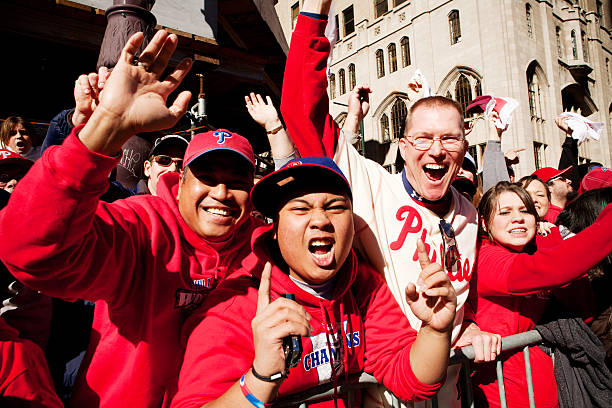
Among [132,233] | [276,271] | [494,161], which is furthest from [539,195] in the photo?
[132,233]

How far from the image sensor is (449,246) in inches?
90.5

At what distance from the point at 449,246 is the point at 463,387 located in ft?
2.64

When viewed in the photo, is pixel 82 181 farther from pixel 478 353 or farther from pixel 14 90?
pixel 14 90

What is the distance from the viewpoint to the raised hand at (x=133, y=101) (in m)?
1.27

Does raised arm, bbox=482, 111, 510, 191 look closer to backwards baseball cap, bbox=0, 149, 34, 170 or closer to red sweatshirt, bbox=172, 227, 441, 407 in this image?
red sweatshirt, bbox=172, 227, 441, 407

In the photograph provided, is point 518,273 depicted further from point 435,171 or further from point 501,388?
point 435,171

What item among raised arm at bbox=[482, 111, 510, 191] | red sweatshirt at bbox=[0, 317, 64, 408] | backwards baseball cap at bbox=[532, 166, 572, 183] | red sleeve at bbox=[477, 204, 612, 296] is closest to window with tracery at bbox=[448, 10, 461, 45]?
backwards baseball cap at bbox=[532, 166, 572, 183]

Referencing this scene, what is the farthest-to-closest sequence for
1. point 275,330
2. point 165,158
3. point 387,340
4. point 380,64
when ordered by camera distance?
point 380,64, point 165,158, point 387,340, point 275,330

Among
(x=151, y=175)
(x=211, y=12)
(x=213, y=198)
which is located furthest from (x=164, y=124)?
(x=211, y=12)

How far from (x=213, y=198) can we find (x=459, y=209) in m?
1.59

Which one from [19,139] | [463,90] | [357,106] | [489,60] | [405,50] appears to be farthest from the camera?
[405,50]

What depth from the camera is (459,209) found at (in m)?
2.52

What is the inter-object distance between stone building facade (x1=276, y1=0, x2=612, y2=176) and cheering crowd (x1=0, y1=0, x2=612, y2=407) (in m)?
19.2

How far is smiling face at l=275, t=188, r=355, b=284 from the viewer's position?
5.52 feet
